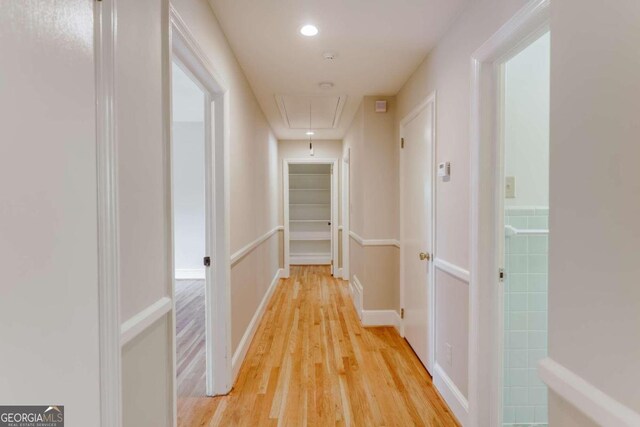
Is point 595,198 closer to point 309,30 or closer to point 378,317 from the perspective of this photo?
point 309,30

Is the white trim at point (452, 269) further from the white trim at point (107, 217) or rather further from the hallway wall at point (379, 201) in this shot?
the white trim at point (107, 217)

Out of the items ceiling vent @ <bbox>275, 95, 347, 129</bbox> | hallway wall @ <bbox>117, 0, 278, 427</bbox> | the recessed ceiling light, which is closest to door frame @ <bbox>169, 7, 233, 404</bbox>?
hallway wall @ <bbox>117, 0, 278, 427</bbox>

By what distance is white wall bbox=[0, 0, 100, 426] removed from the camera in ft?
1.82

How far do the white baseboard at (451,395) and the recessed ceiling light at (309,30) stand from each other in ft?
8.36

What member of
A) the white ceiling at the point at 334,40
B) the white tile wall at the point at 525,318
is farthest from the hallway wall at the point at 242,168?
the white tile wall at the point at 525,318

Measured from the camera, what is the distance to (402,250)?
3168 mm

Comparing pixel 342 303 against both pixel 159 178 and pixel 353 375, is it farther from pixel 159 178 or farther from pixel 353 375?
pixel 159 178

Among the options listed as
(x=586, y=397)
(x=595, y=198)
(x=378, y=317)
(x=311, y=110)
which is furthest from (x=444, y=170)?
(x=311, y=110)

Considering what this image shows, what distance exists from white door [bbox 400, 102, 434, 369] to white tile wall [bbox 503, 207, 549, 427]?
2.09ft

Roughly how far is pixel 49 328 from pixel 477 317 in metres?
1.84

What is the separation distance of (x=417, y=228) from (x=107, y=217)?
7.91 feet

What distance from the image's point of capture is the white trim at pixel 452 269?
1.87m

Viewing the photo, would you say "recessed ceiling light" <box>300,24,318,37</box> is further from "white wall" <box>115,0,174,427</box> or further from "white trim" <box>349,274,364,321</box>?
"white trim" <box>349,274,364,321</box>

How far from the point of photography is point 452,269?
2.05 metres
